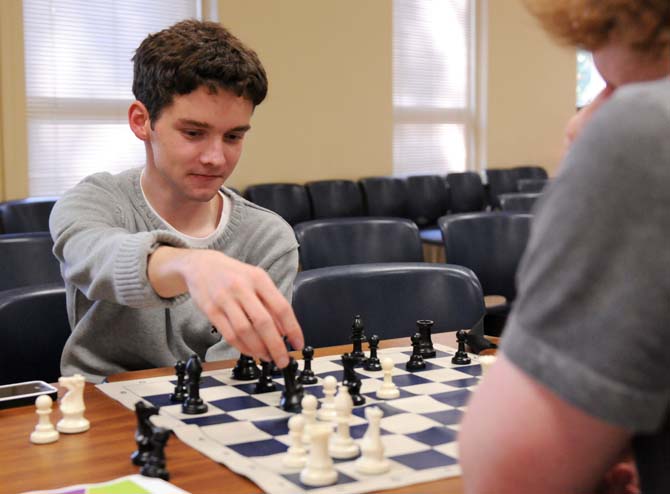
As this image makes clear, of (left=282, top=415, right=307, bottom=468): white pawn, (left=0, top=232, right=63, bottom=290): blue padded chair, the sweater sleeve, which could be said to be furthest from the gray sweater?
(left=0, top=232, right=63, bottom=290): blue padded chair

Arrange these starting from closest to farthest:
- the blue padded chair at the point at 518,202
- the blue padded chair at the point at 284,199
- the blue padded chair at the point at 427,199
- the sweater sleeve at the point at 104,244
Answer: the sweater sleeve at the point at 104,244, the blue padded chair at the point at 518,202, the blue padded chair at the point at 284,199, the blue padded chair at the point at 427,199

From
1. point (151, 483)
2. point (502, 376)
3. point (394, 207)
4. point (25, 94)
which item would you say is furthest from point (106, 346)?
point (394, 207)

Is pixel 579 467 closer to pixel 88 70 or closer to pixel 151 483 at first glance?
pixel 151 483

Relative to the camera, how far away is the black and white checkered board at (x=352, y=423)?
3.78 feet

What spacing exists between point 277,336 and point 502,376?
682 mm

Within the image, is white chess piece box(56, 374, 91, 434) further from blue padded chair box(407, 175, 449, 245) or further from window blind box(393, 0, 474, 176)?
window blind box(393, 0, 474, 176)

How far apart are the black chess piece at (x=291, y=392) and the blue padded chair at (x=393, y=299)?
0.79 metres

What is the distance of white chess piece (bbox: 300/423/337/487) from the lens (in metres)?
1.12

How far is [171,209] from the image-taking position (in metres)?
2.14

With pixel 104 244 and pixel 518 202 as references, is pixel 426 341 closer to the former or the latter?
pixel 104 244

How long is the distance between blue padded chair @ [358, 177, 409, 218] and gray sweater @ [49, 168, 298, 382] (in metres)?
4.69

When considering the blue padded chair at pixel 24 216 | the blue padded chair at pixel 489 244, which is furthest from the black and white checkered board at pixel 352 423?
the blue padded chair at pixel 24 216

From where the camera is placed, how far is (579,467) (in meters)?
0.67

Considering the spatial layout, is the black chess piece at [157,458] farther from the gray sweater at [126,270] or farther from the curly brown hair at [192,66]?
the curly brown hair at [192,66]
